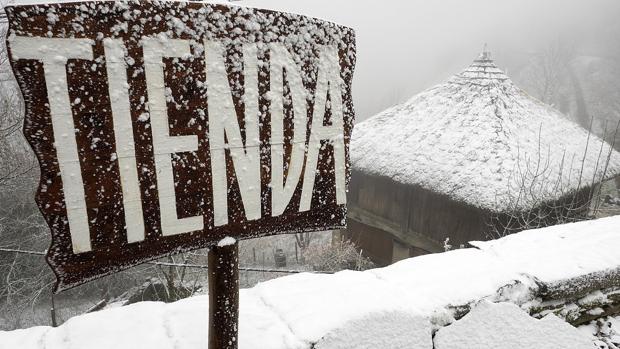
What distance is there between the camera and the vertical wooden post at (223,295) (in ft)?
3.39

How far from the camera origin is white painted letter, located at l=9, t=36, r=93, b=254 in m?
0.71

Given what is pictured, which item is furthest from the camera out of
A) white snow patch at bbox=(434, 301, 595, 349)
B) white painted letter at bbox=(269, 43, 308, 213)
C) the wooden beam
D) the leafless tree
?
the wooden beam

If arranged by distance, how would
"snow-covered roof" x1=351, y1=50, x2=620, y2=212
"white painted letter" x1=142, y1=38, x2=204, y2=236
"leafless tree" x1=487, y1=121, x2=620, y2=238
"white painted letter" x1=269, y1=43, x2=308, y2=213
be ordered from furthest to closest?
1. "snow-covered roof" x1=351, y1=50, x2=620, y2=212
2. "leafless tree" x1=487, y1=121, x2=620, y2=238
3. "white painted letter" x1=269, y1=43, x2=308, y2=213
4. "white painted letter" x1=142, y1=38, x2=204, y2=236

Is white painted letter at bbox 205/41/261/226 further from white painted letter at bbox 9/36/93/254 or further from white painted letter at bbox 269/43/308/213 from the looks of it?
white painted letter at bbox 9/36/93/254

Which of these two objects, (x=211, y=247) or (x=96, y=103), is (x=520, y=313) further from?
(x=96, y=103)

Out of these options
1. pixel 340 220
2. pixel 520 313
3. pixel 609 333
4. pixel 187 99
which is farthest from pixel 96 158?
pixel 609 333

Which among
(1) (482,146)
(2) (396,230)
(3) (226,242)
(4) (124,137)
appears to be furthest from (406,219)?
(4) (124,137)

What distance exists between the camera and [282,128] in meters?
1.02

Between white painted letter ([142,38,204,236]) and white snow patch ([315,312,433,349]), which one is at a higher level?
white painted letter ([142,38,204,236])

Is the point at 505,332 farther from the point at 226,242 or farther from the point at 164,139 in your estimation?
the point at 164,139

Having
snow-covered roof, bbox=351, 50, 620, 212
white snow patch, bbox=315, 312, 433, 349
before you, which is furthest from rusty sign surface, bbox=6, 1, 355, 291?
snow-covered roof, bbox=351, 50, 620, 212

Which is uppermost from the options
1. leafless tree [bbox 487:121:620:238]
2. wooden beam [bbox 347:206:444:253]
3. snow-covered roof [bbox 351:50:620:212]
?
snow-covered roof [bbox 351:50:620:212]

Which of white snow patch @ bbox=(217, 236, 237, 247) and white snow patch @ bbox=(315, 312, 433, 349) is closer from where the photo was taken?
white snow patch @ bbox=(217, 236, 237, 247)

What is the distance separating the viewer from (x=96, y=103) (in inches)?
30.7
